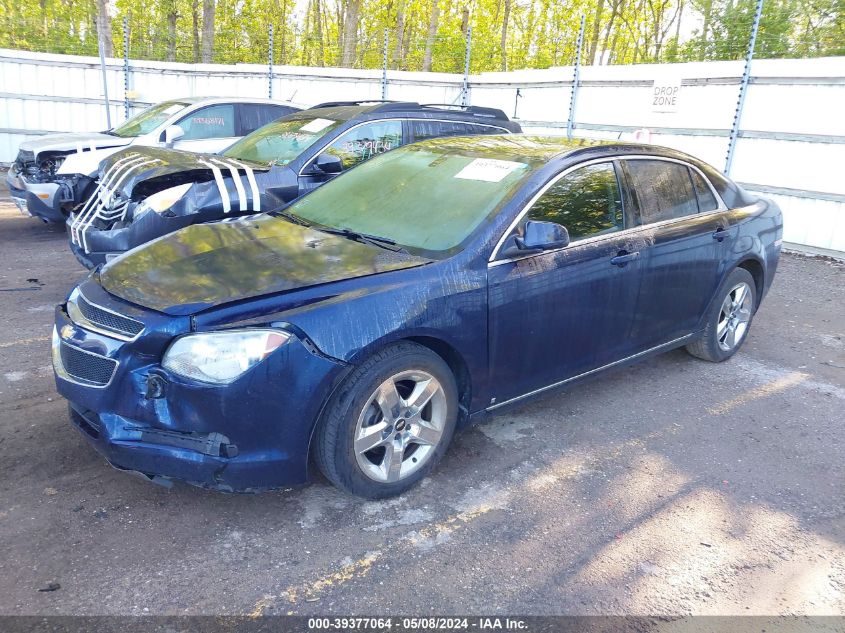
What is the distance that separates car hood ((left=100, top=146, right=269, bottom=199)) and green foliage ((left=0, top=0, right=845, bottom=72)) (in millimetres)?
8815

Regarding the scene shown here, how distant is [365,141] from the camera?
22.1ft

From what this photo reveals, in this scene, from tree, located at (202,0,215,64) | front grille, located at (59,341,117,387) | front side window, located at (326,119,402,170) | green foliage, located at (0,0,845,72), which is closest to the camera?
front grille, located at (59,341,117,387)

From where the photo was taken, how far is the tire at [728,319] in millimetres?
5004

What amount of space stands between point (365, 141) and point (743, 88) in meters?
6.05

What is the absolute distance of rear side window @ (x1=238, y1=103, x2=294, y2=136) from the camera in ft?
29.8

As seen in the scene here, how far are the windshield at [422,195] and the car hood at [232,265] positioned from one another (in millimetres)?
236

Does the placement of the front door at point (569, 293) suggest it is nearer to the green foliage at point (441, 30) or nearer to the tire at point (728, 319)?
the tire at point (728, 319)

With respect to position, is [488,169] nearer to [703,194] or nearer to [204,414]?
[703,194]

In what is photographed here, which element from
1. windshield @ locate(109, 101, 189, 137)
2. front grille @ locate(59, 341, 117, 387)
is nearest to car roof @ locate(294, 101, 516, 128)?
windshield @ locate(109, 101, 189, 137)

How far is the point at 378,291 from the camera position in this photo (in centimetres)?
306

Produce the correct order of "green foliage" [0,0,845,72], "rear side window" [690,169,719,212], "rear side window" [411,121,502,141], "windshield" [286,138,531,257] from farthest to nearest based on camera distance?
"green foliage" [0,0,845,72] < "rear side window" [411,121,502,141] < "rear side window" [690,169,719,212] < "windshield" [286,138,531,257]

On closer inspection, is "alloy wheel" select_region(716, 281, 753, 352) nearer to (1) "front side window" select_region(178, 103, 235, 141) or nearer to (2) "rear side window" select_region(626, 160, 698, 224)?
(2) "rear side window" select_region(626, 160, 698, 224)

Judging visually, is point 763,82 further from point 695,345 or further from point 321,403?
point 321,403

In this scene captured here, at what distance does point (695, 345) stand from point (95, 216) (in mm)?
5137
